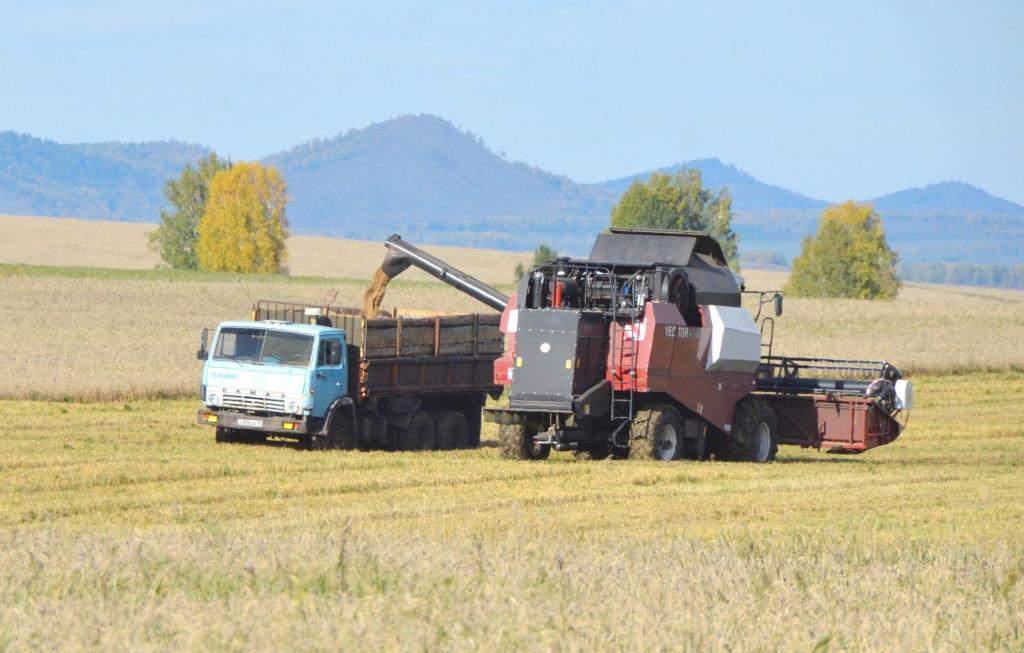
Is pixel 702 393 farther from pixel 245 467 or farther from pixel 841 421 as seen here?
pixel 245 467

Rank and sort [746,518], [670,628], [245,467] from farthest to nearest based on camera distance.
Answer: [245,467], [746,518], [670,628]

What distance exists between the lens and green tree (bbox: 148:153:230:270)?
121438mm

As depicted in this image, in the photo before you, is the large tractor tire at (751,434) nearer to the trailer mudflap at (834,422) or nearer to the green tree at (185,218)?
the trailer mudflap at (834,422)

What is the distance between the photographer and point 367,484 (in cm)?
1861

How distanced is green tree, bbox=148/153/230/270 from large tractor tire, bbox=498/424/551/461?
100106 mm

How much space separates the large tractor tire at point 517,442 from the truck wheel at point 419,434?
2.60 meters

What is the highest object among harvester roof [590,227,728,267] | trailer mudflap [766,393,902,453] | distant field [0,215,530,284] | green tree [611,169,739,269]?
green tree [611,169,739,269]

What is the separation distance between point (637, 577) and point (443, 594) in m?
1.35

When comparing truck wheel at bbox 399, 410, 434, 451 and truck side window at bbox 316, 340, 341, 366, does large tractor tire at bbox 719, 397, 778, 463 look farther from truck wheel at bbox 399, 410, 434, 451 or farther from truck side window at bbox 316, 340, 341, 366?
truck side window at bbox 316, 340, 341, 366

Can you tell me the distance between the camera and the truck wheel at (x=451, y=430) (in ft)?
85.6

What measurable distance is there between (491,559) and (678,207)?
95348 mm

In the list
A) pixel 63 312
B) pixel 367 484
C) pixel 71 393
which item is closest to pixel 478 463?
pixel 367 484

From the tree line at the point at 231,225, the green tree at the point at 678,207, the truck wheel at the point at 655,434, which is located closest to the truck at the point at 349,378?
the truck wheel at the point at 655,434

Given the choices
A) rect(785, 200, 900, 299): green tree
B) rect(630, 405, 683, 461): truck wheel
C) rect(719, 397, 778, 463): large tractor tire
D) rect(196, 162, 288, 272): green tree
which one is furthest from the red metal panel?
rect(196, 162, 288, 272): green tree
